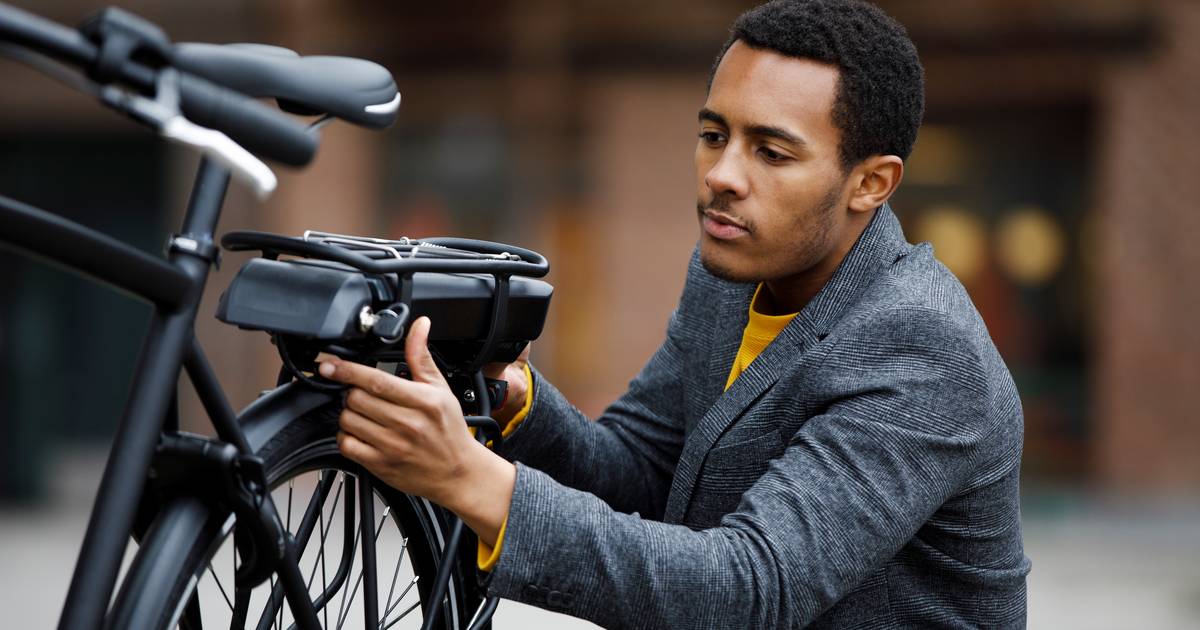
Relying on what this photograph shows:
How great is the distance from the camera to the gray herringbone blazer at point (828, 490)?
184cm

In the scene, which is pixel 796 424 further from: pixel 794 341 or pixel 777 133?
pixel 777 133

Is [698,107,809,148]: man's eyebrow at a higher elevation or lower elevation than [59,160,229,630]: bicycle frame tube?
higher

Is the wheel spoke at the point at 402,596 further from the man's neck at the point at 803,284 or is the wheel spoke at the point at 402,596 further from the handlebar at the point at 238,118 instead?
the handlebar at the point at 238,118

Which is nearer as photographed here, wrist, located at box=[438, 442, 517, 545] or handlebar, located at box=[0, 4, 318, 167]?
handlebar, located at box=[0, 4, 318, 167]

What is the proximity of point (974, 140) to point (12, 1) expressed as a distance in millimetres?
8334

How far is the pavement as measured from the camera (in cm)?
697

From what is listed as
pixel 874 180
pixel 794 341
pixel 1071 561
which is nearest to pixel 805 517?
pixel 794 341

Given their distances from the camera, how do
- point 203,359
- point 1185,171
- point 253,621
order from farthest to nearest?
point 1185,171 → point 253,621 → point 203,359

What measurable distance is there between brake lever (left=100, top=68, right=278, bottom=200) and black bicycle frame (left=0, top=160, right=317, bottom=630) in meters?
0.17

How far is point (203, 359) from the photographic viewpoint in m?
1.64

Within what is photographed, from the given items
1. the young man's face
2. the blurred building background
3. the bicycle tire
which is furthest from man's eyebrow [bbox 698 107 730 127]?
the blurred building background

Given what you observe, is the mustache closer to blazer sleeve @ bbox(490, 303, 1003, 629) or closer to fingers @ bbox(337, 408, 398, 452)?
blazer sleeve @ bbox(490, 303, 1003, 629)

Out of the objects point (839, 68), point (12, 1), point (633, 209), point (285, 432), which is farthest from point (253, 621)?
point (12, 1)

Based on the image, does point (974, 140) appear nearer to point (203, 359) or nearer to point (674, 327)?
point (674, 327)
